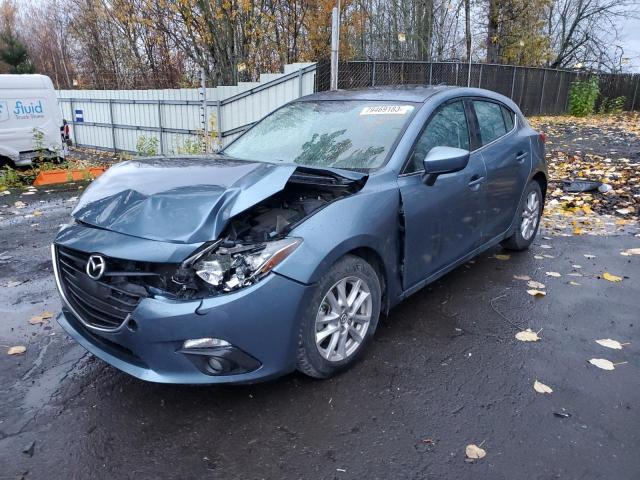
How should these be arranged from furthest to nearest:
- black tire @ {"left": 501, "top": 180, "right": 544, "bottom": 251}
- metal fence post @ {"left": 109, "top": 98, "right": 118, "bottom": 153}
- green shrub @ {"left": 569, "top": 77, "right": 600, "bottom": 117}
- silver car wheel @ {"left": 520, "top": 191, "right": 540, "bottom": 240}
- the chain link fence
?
green shrub @ {"left": 569, "top": 77, "right": 600, "bottom": 117} < metal fence post @ {"left": 109, "top": 98, "right": 118, "bottom": 153} < the chain link fence < silver car wheel @ {"left": 520, "top": 191, "right": 540, "bottom": 240} < black tire @ {"left": 501, "top": 180, "right": 544, "bottom": 251}

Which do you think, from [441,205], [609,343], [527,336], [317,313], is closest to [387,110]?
[441,205]

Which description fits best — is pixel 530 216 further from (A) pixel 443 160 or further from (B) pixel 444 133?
(A) pixel 443 160

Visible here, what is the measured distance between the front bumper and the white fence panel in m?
7.88

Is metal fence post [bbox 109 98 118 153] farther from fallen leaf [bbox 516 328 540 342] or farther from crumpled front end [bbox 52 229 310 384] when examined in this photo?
fallen leaf [bbox 516 328 540 342]

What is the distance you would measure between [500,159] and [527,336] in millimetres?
1576

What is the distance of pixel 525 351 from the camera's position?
3.25 metres

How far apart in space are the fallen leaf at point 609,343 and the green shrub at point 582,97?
24971 millimetres

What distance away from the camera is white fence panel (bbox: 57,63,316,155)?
10.7 metres

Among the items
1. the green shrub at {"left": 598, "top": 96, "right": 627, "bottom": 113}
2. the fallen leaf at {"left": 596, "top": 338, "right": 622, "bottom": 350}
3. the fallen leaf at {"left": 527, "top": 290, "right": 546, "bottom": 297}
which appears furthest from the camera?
the green shrub at {"left": 598, "top": 96, "right": 627, "bottom": 113}

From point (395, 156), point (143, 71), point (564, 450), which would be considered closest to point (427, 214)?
point (395, 156)

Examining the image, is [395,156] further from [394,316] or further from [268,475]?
[268,475]

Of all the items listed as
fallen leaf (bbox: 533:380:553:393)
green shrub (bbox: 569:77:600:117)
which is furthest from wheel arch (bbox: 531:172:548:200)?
green shrub (bbox: 569:77:600:117)

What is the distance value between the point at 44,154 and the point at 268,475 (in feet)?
34.3

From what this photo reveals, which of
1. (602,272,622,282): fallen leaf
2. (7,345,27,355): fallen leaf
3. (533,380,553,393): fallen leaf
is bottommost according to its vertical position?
(7,345,27,355): fallen leaf
